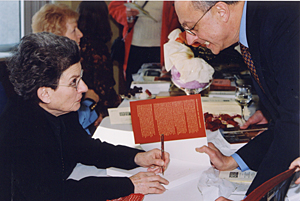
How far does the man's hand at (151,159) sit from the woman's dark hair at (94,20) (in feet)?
6.51

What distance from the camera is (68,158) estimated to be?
1.17m

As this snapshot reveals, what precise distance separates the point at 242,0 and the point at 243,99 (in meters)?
0.70

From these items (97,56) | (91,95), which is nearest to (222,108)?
(91,95)

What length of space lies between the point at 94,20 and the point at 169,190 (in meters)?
2.41

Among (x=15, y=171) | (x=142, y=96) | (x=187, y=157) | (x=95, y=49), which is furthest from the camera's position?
(x=95, y=49)

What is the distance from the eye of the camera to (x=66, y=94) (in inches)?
43.9

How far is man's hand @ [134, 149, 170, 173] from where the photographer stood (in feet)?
3.54

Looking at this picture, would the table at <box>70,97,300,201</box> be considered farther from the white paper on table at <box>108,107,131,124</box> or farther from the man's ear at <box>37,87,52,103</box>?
the man's ear at <box>37,87,52,103</box>

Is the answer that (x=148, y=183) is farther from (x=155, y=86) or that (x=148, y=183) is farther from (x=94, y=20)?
(x=94, y=20)

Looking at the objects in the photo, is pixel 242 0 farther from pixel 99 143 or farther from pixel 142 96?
pixel 142 96

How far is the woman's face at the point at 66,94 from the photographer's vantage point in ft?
3.54

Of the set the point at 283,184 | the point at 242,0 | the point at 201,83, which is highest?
the point at 242,0

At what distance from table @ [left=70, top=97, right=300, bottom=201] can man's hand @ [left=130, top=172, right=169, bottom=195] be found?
0.7 inches

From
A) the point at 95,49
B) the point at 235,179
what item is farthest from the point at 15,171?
the point at 95,49
